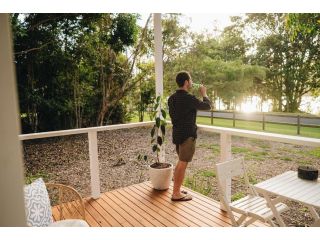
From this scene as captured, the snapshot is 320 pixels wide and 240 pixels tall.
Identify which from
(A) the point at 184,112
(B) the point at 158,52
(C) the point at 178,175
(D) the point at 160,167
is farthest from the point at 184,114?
(B) the point at 158,52

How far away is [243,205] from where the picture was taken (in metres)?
2.62

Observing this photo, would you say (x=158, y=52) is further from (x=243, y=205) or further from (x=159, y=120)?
(x=243, y=205)

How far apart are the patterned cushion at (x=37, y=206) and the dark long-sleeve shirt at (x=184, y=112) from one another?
187cm

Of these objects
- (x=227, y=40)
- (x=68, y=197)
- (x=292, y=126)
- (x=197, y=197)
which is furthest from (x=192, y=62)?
(x=68, y=197)

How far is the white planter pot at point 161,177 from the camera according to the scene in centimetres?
407

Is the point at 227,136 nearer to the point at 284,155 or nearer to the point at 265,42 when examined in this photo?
the point at 284,155

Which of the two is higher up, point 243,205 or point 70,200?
point 70,200

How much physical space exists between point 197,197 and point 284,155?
626 centimetres

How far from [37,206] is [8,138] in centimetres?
164

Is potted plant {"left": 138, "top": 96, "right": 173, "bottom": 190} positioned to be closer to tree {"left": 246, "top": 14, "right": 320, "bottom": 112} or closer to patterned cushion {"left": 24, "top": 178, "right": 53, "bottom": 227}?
patterned cushion {"left": 24, "top": 178, "right": 53, "bottom": 227}

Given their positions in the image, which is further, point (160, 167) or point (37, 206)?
point (160, 167)

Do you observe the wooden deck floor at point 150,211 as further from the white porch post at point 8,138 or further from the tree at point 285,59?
the tree at point 285,59

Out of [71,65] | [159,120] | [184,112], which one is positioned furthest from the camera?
[71,65]

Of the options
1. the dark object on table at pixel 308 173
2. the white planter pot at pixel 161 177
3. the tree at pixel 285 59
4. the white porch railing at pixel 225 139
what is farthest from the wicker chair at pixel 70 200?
the tree at pixel 285 59
